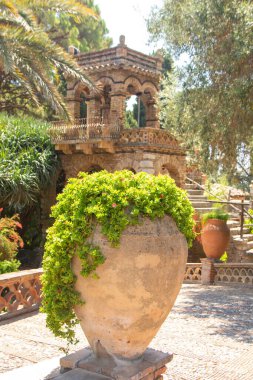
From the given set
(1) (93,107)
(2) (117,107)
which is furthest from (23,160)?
(1) (93,107)

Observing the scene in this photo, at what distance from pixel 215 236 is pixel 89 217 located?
8.45 m

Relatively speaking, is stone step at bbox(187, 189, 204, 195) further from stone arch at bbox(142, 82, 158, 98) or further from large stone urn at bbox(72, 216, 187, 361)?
large stone urn at bbox(72, 216, 187, 361)

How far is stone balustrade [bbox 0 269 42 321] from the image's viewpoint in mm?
6637

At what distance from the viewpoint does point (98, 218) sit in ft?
11.7

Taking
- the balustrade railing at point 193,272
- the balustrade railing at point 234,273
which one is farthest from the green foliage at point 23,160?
the balustrade railing at point 234,273

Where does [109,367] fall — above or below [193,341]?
above

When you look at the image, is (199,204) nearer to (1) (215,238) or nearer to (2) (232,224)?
(2) (232,224)

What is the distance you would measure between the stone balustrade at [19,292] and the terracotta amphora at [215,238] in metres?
5.54

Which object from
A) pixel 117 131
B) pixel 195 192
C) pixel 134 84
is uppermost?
pixel 134 84

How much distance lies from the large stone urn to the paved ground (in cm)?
109

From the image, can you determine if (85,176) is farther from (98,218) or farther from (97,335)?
(97,335)

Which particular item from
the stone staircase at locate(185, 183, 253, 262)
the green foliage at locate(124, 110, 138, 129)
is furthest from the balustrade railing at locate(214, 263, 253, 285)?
the green foliage at locate(124, 110, 138, 129)

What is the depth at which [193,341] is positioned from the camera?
5746 millimetres

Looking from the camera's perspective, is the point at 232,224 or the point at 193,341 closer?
the point at 193,341
